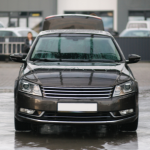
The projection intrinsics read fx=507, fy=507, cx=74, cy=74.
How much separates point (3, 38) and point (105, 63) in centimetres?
1756

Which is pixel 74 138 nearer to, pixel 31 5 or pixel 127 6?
pixel 127 6

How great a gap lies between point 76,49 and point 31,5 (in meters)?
34.8

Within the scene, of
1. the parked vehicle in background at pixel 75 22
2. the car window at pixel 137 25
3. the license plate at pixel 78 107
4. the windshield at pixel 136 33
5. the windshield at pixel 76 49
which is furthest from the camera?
the car window at pixel 137 25

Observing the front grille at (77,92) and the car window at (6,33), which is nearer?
the front grille at (77,92)

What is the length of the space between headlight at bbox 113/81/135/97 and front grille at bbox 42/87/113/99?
0.12 metres

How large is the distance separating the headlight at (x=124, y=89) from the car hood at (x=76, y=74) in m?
0.06

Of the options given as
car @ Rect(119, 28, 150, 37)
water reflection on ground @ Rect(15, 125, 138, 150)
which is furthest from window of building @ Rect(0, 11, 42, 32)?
water reflection on ground @ Rect(15, 125, 138, 150)

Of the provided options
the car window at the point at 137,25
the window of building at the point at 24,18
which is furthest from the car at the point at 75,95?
the window of building at the point at 24,18

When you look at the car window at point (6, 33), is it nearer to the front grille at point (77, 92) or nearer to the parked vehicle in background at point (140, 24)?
the parked vehicle in background at point (140, 24)

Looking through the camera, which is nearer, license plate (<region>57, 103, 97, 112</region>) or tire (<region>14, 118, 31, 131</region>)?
license plate (<region>57, 103, 97, 112</region>)

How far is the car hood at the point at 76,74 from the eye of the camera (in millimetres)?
6887

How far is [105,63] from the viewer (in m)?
7.90

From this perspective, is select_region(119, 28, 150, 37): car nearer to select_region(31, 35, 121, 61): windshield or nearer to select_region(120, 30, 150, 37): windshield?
select_region(120, 30, 150, 37): windshield

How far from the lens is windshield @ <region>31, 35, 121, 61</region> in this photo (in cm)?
816
